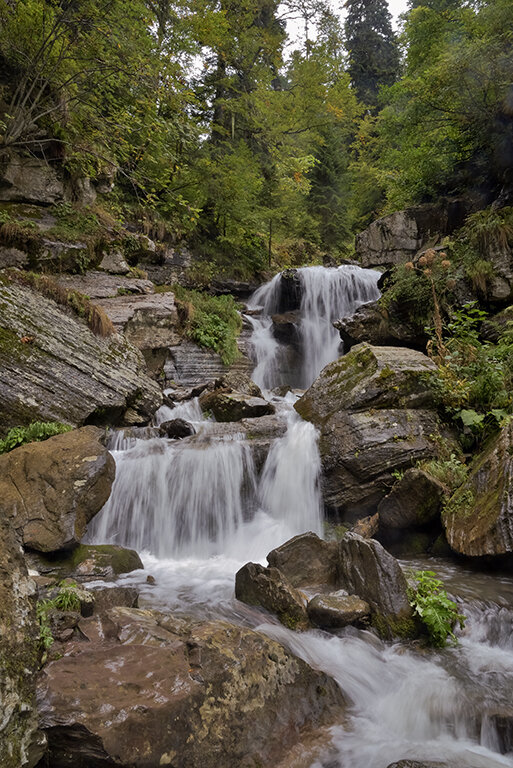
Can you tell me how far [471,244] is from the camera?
988cm

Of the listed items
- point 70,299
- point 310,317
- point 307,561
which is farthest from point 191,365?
point 307,561

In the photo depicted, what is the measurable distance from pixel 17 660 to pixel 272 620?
97.5 inches

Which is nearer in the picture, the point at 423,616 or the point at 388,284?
the point at 423,616

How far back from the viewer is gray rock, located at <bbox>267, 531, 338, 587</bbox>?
4.54m

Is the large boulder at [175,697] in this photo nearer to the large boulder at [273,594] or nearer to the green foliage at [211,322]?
the large boulder at [273,594]

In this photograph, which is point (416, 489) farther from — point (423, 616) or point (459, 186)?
point (459, 186)

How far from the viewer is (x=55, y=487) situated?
5402 millimetres

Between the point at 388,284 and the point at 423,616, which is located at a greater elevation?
the point at 388,284

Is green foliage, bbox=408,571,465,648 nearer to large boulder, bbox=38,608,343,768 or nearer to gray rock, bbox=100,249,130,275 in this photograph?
large boulder, bbox=38,608,343,768

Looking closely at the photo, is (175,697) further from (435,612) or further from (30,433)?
(30,433)

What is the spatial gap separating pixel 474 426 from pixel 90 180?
39.9 feet

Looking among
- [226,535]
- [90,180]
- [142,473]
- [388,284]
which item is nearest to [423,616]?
[226,535]

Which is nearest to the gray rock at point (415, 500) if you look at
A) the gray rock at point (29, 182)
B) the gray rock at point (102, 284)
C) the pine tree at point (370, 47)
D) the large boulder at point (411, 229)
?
the gray rock at point (102, 284)

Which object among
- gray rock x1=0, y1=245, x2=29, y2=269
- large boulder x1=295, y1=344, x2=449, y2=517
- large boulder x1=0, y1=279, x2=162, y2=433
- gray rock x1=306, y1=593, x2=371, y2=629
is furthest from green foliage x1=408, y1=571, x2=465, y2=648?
gray rock x1=0, y1=245, x2=29, y2=269
